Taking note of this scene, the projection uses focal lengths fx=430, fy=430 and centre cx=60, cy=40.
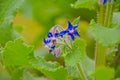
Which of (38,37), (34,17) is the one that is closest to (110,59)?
(38,37)

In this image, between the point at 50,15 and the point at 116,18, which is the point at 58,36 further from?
the point at 50,15

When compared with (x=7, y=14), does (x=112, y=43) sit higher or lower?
lower

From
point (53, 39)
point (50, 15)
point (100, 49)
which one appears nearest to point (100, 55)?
point (100, 49)

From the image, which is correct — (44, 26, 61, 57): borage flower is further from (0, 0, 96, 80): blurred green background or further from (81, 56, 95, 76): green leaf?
(0, 0, 96, 80): blurred green background

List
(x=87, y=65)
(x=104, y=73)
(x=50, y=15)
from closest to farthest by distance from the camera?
1. (x=104, y=73)
2. (x=87, y=65)
3. (x=50, y=15)

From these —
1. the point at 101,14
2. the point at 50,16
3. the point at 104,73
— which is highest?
the point at 50,16

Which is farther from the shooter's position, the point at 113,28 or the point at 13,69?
the point at 13,69

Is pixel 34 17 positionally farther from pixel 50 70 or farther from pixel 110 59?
pixel 50 70

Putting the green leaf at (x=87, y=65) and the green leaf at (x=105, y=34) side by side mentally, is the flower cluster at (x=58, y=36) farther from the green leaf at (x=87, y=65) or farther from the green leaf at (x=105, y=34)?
the green leaf at (x=87, y=65)
